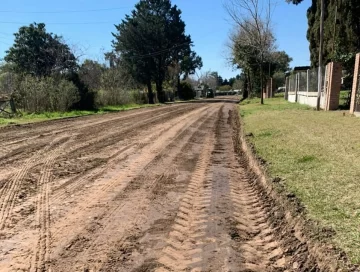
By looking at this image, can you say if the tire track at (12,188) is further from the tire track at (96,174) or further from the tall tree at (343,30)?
the tall tree at (343,30)

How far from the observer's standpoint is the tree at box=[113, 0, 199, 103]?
46438 mm

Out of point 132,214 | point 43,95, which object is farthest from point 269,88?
point 132,214

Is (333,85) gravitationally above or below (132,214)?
above

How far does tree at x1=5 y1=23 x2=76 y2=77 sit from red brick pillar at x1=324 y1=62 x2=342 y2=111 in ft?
84.5

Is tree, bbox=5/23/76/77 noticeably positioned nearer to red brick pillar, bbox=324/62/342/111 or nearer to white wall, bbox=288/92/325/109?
white wall, bbox=288/92/325/109

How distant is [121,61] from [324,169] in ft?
148

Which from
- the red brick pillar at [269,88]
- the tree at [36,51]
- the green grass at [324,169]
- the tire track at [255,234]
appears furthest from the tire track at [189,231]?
the red brick pillar at [269,88]

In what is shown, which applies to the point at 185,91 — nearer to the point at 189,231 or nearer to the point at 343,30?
the point at 343,30

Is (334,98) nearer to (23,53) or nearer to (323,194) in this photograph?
(323,194)

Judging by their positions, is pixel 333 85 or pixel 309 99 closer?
pixel 333 85

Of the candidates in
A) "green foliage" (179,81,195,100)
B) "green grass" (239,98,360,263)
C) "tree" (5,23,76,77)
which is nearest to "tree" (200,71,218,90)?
"green foliage" (179,81,195,100)

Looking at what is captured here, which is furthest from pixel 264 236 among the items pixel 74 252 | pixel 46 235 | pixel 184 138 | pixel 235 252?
pixel 184 138

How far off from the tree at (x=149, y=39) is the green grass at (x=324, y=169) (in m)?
37.6

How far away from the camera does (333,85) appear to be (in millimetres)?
17234
